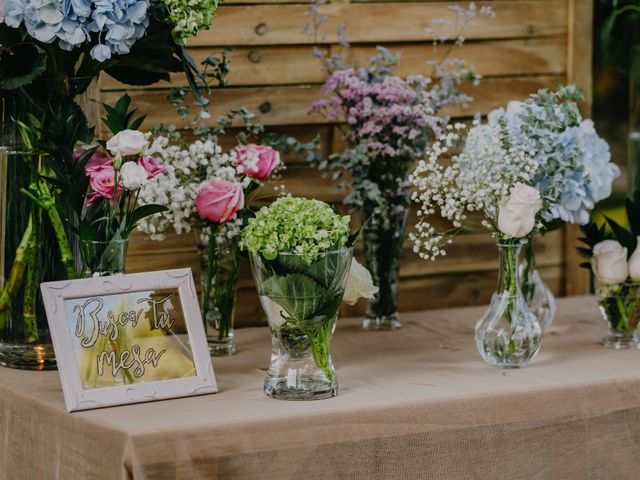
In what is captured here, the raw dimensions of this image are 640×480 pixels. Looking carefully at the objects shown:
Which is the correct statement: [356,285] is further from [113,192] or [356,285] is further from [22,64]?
[22,64]

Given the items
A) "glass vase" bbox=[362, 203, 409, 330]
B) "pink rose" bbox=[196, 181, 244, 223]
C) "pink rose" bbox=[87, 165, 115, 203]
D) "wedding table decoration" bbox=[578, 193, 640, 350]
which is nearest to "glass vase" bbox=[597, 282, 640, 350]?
"wedding table decoration" bbox=[578, 193, 640, 350]

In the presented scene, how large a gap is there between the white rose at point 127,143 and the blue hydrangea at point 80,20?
13cm


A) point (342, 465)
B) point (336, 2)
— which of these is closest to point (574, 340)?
point (342, 465)

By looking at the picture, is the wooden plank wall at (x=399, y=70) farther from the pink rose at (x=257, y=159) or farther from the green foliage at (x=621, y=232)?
the green foliage at (x=621, y=232)

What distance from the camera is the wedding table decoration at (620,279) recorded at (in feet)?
6.48

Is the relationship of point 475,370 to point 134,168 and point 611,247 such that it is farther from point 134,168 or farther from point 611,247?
point 134,168

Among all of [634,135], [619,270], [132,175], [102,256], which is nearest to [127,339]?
[102,256]

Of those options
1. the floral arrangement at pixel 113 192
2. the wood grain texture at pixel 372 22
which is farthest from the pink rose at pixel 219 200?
the wood grain texture at pixel 372 22

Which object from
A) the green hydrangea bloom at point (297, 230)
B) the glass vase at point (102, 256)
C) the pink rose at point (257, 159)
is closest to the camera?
the green hydrangea bloom at point (297, 230)

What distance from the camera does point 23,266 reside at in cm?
178

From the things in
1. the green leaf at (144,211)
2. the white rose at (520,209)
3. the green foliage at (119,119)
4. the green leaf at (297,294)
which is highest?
the green foliage at (119,119)

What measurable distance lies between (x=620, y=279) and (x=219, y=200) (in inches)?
31.0

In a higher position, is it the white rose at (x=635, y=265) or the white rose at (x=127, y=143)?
the white rose at (x=127, y=143)

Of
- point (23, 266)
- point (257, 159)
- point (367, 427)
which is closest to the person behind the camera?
point (367, 427)
